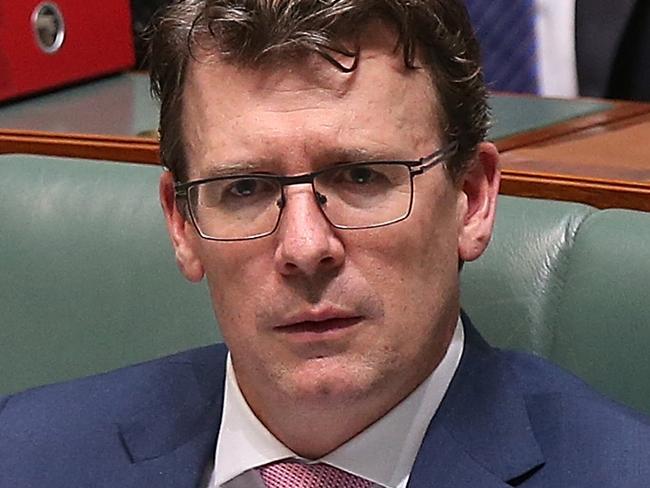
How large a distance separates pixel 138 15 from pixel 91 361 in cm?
108

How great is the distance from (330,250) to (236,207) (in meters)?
0.12

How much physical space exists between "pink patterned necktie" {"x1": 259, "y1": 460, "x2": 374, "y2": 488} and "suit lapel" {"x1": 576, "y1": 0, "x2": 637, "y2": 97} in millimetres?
1142

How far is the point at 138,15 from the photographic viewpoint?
2562 millimetres

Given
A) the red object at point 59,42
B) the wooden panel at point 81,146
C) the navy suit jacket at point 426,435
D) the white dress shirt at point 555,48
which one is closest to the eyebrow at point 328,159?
the navy suit jacket at point 426,435

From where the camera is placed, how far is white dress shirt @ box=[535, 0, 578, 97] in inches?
89.8

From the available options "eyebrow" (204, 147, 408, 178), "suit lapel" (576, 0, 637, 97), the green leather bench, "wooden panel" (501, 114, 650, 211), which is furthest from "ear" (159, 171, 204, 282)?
"suit lapel" (576, 0, 637, 97)

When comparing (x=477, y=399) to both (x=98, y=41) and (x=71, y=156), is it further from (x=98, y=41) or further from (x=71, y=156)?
(x=98, y=41)

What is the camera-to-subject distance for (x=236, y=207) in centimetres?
120

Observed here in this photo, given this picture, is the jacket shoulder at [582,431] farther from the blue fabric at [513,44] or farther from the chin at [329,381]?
the blue fabric at [513,44]

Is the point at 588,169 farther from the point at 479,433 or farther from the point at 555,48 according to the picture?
the point at 555,48

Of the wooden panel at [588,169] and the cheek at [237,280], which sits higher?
the cheek at [237,280]

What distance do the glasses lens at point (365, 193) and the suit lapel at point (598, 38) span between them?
1.08 meters

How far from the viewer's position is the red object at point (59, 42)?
2168 mm

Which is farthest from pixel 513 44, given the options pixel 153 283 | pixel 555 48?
pixel 153 283
